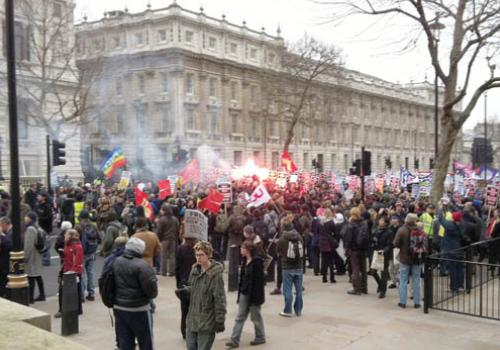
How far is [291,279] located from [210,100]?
166 ft

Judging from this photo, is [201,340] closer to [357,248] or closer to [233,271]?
[233,271]

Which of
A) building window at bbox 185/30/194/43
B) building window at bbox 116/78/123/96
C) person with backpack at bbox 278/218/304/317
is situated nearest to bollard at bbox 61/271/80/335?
person with backpack at bbox 278/218/304/317

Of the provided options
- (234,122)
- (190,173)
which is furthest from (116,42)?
(190,173)

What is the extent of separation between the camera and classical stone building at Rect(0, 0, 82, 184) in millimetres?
32322

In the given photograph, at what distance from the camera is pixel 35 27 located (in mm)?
33031

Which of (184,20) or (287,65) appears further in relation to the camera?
(184,20)

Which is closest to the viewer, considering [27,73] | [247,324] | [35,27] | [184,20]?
[247,324]

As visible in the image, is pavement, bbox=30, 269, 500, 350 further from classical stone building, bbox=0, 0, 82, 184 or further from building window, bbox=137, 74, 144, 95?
building window, bbox=137, 74, 144, 95

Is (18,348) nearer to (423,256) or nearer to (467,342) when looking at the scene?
(467,342)

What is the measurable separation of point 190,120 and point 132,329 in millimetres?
50337

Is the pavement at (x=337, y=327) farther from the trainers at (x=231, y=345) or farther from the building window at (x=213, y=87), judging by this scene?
the building window at (x=213, y=87)

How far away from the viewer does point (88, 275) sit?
10.7 m

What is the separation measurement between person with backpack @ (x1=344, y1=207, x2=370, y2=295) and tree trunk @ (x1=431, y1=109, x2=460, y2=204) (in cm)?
658

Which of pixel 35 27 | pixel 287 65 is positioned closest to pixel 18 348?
pixel 35 27
